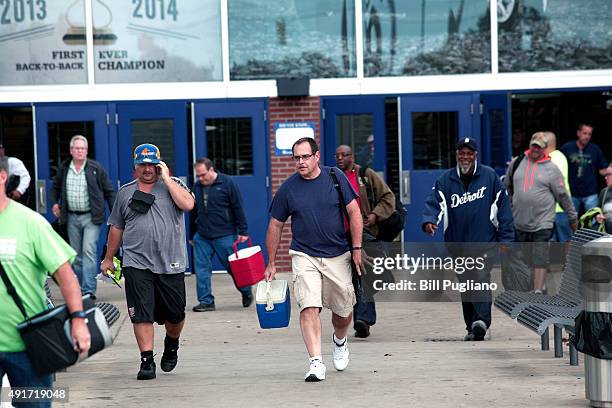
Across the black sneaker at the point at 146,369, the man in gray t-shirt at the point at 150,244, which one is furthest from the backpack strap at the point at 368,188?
the black sneaker at the point at 146,369

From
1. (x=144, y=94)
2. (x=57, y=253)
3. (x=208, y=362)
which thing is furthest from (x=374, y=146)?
(x=57, y=253)

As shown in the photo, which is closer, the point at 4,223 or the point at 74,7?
the point at 4,223

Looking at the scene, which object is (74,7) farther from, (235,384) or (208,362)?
(235,384)

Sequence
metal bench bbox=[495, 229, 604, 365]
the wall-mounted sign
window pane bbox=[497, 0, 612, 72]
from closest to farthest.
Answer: metal bench bbox=[495, 229, 604, 365], window pane bbox=[497, 0, 612, 72], the wall-mounted sign

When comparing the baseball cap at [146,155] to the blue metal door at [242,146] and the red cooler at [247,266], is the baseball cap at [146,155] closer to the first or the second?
the red cooler at [247,266]

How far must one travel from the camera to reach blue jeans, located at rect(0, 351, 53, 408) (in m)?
5.43

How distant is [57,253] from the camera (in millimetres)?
5465

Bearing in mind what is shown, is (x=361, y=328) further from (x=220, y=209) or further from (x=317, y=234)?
(x=220, y=209)

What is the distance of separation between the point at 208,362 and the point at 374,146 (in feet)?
21.5

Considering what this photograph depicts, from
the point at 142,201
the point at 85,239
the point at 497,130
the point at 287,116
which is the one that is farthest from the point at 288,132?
the point at 142,201

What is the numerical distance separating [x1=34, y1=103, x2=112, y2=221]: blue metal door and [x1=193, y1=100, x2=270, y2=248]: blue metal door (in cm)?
117

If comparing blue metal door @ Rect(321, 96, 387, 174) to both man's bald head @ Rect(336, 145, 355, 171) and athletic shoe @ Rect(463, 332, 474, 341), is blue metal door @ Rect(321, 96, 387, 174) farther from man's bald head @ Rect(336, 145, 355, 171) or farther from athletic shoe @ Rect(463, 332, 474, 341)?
athletic shoe @ Rect(463, 332, 474, 341)

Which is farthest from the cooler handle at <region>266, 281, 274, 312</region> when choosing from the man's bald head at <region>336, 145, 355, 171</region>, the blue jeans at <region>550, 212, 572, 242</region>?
the blue jeans at <region>550, 212, 572, 242</region>

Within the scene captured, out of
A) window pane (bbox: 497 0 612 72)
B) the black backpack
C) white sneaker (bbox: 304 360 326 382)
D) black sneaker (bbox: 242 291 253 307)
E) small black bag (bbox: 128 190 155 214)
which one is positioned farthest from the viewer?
window pane (bbox: 497 0 612 72)
